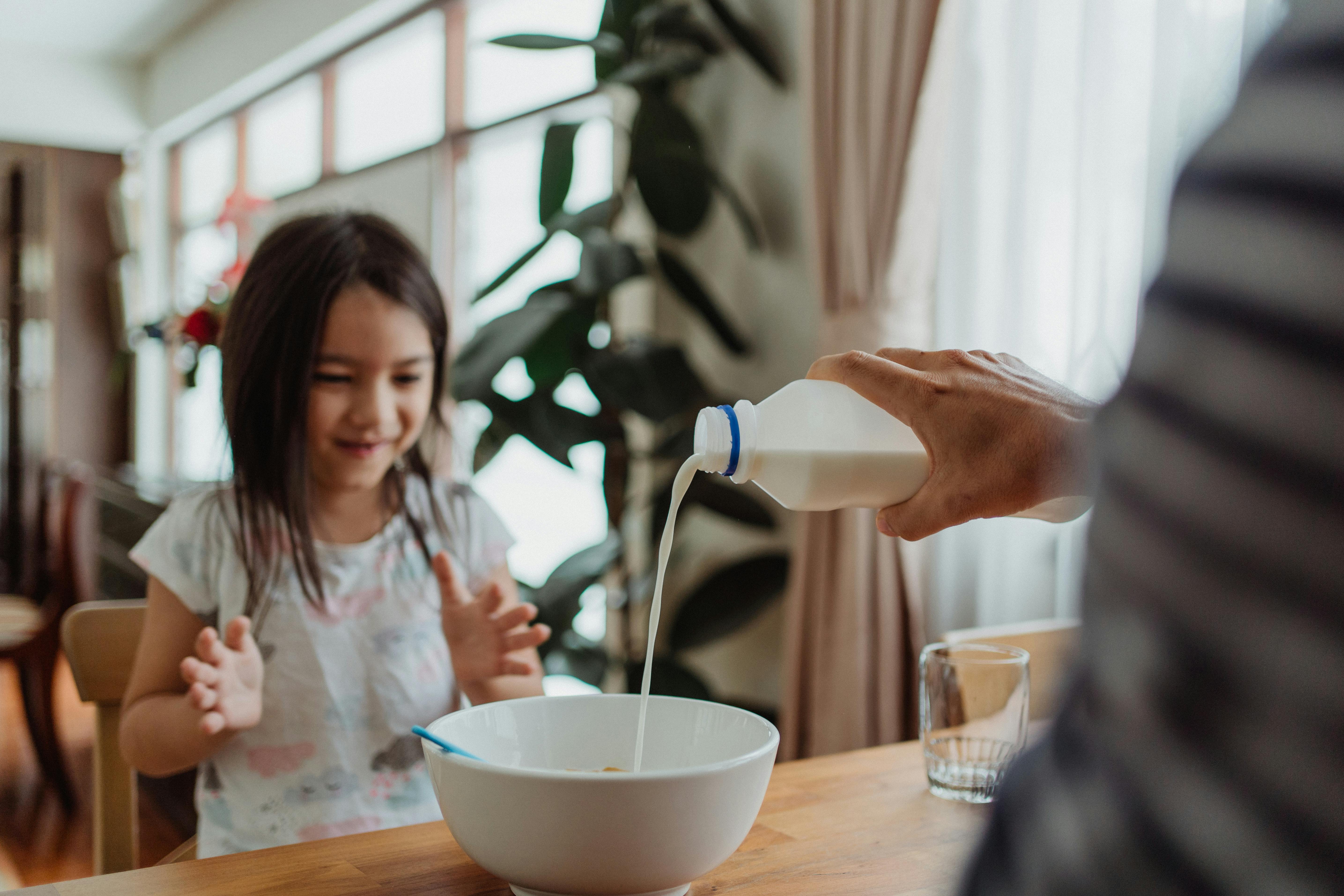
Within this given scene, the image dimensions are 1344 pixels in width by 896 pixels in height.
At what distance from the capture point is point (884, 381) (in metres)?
0.66

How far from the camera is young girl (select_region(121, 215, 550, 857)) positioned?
108 cm

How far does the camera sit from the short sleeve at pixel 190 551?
1110mm

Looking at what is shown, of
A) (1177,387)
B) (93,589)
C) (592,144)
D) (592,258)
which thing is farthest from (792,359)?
(93,589)

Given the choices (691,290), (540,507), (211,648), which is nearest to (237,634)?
(211,648)

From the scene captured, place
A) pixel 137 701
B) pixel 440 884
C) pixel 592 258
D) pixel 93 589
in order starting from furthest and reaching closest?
pixel 93 589 → pixel 592 258 → pixel 137 701 → pixel 440 884

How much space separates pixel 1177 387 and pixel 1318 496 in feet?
0.11

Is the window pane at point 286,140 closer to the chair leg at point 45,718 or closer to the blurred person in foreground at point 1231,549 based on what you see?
A: the chair leg at point 45,718

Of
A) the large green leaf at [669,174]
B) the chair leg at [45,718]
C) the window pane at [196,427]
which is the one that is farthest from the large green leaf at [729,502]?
the window pane at [196,427]

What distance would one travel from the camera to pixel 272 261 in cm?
115

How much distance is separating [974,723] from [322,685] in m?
0.70

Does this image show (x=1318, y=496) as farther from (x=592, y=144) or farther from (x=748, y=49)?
(x=592, y=144)

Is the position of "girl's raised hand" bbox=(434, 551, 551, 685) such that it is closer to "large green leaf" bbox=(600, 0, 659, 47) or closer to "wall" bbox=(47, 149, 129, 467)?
"large green leaf" bbox=(600, 0, 659, 47)

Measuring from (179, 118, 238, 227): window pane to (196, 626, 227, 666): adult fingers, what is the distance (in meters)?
4.70

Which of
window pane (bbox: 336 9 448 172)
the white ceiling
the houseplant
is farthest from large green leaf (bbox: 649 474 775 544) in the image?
the white ceiling
